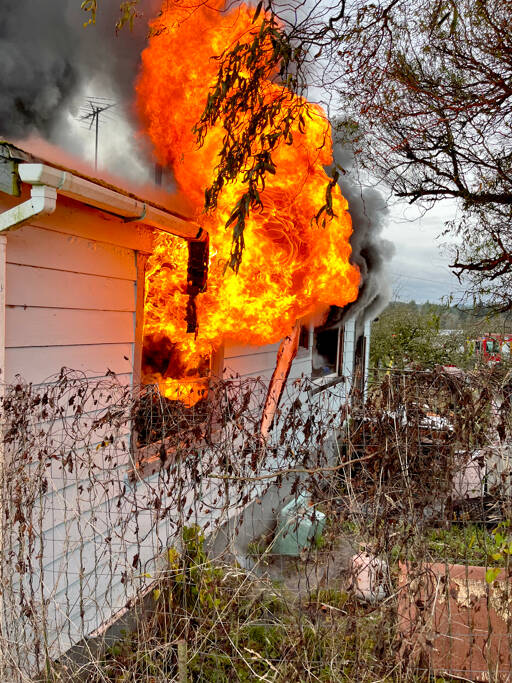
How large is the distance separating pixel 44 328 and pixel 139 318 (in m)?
1.37

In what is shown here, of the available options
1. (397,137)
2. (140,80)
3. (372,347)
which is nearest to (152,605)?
(140,80)

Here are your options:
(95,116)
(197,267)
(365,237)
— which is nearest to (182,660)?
(197,267)

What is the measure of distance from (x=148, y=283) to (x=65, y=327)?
6.08ft

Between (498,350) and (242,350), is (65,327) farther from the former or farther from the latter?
(498,350)

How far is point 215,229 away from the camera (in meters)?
6.14

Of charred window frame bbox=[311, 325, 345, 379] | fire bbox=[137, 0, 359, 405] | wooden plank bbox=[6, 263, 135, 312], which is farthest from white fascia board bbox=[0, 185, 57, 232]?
charred window frame bbox=[311, 325, 345, 379]

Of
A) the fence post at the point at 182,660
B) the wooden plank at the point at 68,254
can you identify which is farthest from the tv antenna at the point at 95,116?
the fence post at the point at 182,660

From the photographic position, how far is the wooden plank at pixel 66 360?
148 inches

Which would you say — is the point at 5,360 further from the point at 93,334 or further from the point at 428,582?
the point at 428,582

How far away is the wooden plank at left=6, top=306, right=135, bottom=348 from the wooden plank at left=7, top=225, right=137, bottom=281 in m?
0.34

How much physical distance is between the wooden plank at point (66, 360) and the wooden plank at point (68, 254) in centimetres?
61

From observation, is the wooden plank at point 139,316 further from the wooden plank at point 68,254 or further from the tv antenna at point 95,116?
the tv antenna at point 95,116

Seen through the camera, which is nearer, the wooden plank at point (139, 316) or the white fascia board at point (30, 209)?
the white fascia board at point (30, 209)

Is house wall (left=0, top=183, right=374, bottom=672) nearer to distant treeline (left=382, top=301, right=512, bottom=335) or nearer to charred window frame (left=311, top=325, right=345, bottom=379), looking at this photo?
distant treeline (left=382, top=301, right=512, bottom=335)
